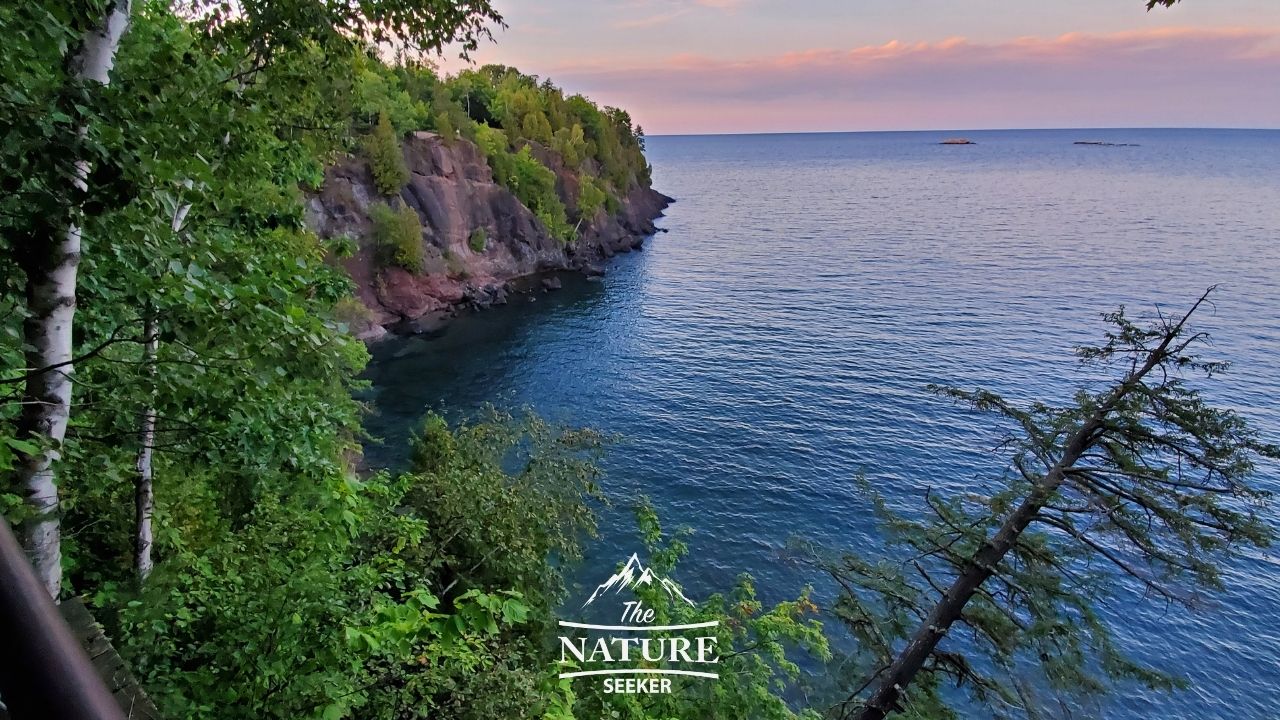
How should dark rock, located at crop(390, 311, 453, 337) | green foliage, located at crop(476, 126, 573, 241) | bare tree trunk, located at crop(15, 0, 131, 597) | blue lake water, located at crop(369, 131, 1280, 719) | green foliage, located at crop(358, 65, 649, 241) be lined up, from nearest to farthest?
bare tree trunk, located at crop(15, 0, 131, 597), blue lake water, located at crop(369, 131, 1280, 719), dark rock, located at crop(390, 311, 453, 337), green foliage, located at crop(358, 65, 649, 241), green foliage, located at crop(476, 126, 573, 241)

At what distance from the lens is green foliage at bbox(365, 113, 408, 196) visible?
156 feet

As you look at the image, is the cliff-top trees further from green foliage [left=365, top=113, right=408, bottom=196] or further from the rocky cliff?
green foliage [left=365, top=113, right=408, bottom=196]

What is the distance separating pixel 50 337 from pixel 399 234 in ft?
147

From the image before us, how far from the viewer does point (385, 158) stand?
157ft

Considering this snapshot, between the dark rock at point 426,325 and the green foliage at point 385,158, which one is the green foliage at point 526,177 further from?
the dark rock at point 426,325

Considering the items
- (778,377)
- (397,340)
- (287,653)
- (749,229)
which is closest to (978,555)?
(287,653)

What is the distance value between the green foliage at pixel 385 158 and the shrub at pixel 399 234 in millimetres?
2445

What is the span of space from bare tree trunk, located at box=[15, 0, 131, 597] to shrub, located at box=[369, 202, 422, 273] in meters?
44.5

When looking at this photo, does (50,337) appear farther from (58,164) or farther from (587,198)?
(587,198)

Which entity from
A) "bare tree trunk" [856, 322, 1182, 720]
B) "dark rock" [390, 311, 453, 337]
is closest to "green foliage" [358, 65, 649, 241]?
"dark rock" [390, 311, 453, 337]

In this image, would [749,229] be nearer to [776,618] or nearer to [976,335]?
[976,335]

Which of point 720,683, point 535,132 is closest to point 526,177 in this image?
point 535,132

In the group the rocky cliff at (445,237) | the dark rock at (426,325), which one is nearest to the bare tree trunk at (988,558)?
the rocky cliff at (445,237)

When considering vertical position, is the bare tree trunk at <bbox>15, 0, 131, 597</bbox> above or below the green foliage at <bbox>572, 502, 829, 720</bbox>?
above
